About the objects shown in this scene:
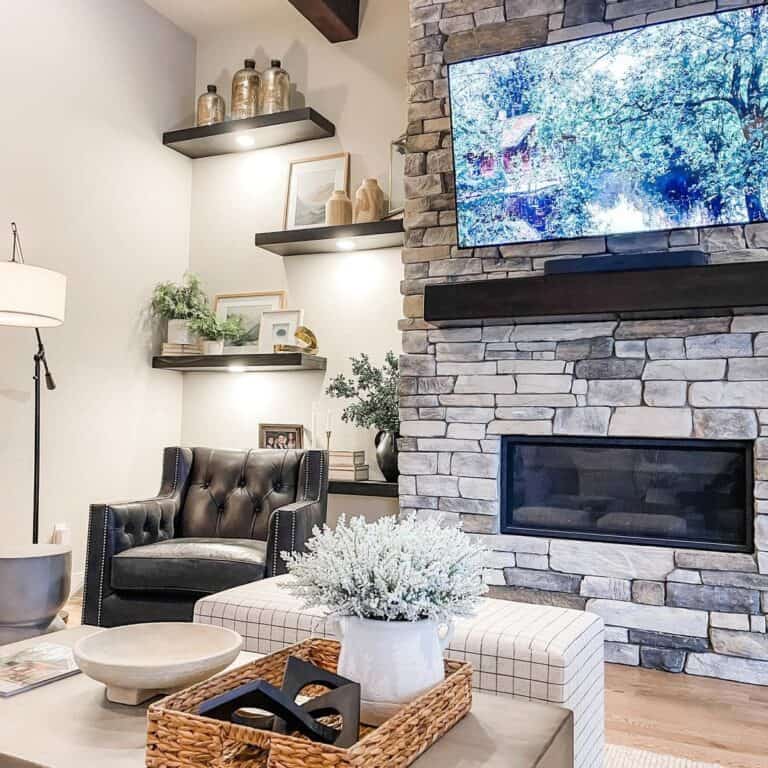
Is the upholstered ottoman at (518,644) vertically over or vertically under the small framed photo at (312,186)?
under

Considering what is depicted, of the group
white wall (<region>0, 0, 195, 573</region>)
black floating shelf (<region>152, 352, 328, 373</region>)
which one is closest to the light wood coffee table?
white wall (<region>0, 0, 195, 573</region>)

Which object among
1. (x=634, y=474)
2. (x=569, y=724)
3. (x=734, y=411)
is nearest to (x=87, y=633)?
(x=569, y=724)

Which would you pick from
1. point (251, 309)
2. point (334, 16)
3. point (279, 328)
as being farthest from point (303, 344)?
point (334, 16)

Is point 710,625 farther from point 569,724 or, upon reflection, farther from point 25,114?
point 25,114

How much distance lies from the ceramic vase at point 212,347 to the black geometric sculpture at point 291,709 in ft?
11.0

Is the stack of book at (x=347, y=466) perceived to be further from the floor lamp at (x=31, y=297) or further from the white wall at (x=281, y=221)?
the floor lamp at (x=31, y=297)

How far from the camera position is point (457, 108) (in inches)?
119

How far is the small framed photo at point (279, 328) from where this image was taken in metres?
4.22

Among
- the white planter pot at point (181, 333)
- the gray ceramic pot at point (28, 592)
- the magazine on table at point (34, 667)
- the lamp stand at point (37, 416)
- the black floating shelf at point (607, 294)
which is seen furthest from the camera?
the white planter pot at point (181, 333)

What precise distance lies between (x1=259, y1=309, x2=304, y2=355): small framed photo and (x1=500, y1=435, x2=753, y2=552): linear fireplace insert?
161 centimetres

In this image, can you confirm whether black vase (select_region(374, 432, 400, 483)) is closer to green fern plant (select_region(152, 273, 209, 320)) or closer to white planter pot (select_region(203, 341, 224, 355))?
white planter pot (select_region(203, 341, 224, 355))

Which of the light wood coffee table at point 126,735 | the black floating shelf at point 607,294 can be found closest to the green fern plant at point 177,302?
the black floating shelf at point 607,294

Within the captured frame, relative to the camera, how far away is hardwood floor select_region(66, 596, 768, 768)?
2.04 metres

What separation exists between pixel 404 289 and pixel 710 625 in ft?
5.88
